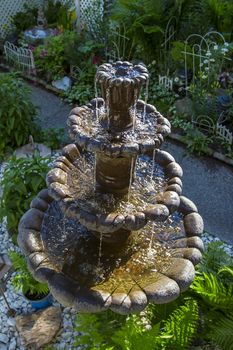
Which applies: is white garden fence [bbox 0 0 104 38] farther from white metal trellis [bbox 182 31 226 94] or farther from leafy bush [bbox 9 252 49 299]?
leafy bush [bbox 9 252 49 299]

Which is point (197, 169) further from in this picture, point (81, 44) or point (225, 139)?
point (81, 44)

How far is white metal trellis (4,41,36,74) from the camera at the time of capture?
8.02 meters

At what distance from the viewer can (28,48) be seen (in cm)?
823

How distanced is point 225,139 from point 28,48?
396cm

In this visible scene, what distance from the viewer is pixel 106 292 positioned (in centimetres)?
306

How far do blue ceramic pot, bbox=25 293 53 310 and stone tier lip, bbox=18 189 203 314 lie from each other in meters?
1.04

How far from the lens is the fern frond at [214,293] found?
12.8 feet

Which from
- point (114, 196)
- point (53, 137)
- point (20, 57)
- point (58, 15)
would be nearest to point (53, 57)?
point (20, 57)

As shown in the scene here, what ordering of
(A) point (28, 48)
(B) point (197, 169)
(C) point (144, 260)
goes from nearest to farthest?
(C) point (144, 260) < (B) point (197, 169) < (A) point (28, 48)

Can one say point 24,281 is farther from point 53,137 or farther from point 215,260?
point 53,137

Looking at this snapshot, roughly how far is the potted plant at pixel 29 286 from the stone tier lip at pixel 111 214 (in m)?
1.10

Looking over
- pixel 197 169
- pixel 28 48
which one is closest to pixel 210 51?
pixel 197 169

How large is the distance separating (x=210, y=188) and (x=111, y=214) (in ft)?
10.4

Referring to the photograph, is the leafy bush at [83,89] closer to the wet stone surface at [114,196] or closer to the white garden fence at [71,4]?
the white garden fence at [71,4]
